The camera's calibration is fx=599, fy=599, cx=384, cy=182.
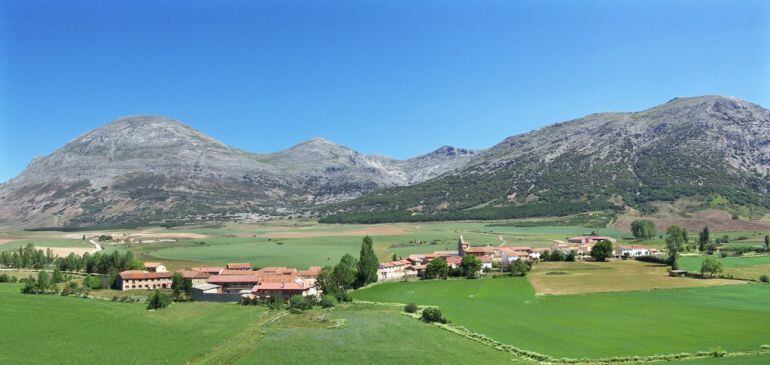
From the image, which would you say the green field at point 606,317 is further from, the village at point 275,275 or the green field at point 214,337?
the village at point 275,275

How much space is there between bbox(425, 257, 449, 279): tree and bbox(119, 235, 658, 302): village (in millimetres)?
2243

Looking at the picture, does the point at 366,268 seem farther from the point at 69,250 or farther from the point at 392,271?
the point at 69,250

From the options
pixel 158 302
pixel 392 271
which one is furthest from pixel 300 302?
pixel 392 271

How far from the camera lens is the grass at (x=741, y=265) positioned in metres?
89.2

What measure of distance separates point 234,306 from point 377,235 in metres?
119

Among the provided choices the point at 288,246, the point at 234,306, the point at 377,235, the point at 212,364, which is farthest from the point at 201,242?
the point at 212,364

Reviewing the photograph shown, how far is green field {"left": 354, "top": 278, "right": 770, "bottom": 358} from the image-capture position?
4912cm

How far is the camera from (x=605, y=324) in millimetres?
57500

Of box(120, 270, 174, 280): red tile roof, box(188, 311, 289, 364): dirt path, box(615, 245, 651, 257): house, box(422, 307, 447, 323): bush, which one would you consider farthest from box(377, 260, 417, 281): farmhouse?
box(615, 245, 651, 257): house

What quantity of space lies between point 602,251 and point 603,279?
26974mm

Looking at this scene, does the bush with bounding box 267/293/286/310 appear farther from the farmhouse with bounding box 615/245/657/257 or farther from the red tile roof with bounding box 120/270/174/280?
the farmhouse with bounding box 615/245/657/257

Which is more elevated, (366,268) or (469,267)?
(366,268)

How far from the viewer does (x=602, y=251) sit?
113625mm

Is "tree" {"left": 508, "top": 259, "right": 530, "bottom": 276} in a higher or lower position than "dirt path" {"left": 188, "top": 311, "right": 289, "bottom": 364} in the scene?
higher
